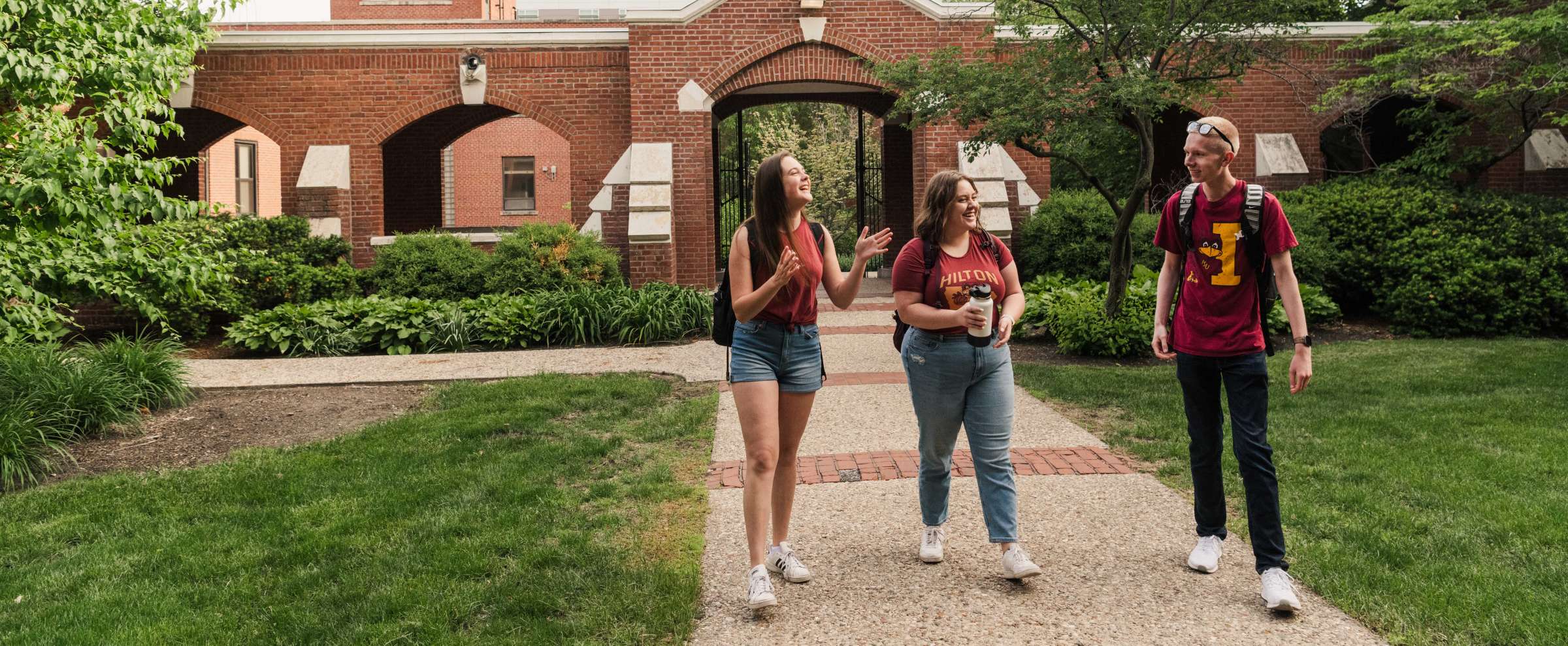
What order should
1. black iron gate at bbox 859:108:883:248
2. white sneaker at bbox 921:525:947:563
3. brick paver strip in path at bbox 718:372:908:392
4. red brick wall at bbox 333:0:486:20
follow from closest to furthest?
white sneaker at bbox 921:525:947:563 < brick paver strip in path at bbox 718:372:908:392 < black iron gate at bbox 859:108:883:248 < red brick wall at bbox 333:0:486:20

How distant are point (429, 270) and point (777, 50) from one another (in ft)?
17.5

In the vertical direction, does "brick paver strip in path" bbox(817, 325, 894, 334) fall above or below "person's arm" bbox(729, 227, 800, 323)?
below

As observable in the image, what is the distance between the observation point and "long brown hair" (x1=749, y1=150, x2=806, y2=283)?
153 inches

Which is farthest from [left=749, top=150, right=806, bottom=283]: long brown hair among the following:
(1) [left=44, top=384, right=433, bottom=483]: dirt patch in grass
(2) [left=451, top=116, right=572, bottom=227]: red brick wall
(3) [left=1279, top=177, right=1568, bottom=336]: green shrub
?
(2) [left=451, top=116, right=572, bottom=227]: red brick wall

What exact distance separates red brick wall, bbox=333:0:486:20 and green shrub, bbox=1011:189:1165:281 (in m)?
15.5

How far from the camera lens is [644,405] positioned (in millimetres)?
8172

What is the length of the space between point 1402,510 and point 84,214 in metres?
6.73

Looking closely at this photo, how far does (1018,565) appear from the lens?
13.3 feet

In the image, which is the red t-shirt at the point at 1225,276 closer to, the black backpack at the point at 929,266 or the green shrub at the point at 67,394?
the black backpack at the point at 929,266

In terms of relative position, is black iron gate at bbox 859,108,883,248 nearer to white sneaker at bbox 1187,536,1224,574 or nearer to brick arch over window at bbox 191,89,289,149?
brick arch over window at bbox 191,89,289,149

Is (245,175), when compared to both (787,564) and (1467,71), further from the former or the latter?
(787,564)

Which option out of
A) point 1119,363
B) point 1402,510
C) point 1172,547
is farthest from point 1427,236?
point 1172,547

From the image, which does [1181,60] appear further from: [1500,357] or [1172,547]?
[1172,547]

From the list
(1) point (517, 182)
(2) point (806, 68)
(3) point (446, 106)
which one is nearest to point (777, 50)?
(2) point (806, 68)
